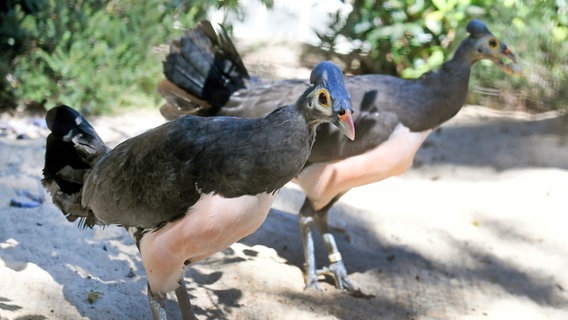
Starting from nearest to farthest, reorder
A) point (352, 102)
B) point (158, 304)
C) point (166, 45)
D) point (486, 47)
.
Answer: point (158, 304)
point (352, 102)
point (486, 47)
point (166, 45)

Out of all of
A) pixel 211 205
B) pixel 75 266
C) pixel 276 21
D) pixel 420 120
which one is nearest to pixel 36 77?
pixel 276 21

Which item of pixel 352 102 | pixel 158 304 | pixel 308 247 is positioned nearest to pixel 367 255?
pixel 308 247

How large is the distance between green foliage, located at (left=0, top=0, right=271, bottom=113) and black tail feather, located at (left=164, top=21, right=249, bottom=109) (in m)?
2.11

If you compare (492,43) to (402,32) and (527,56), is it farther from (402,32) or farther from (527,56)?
(402,32)

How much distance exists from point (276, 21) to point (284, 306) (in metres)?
3.00

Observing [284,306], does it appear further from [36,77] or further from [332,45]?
[332,45]

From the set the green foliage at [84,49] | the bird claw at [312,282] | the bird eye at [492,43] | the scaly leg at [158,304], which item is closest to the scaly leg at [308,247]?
the bird claw at [312,282]

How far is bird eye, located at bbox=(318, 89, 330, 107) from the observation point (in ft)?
10.2

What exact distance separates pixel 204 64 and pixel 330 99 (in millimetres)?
2024

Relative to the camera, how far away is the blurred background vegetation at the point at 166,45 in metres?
7.27

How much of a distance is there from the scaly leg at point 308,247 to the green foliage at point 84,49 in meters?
2.78

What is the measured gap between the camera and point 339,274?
490 cm

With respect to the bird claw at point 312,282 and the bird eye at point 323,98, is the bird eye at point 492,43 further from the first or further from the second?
the bird eye at point 323,98

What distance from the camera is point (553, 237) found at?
5758 millimetres
